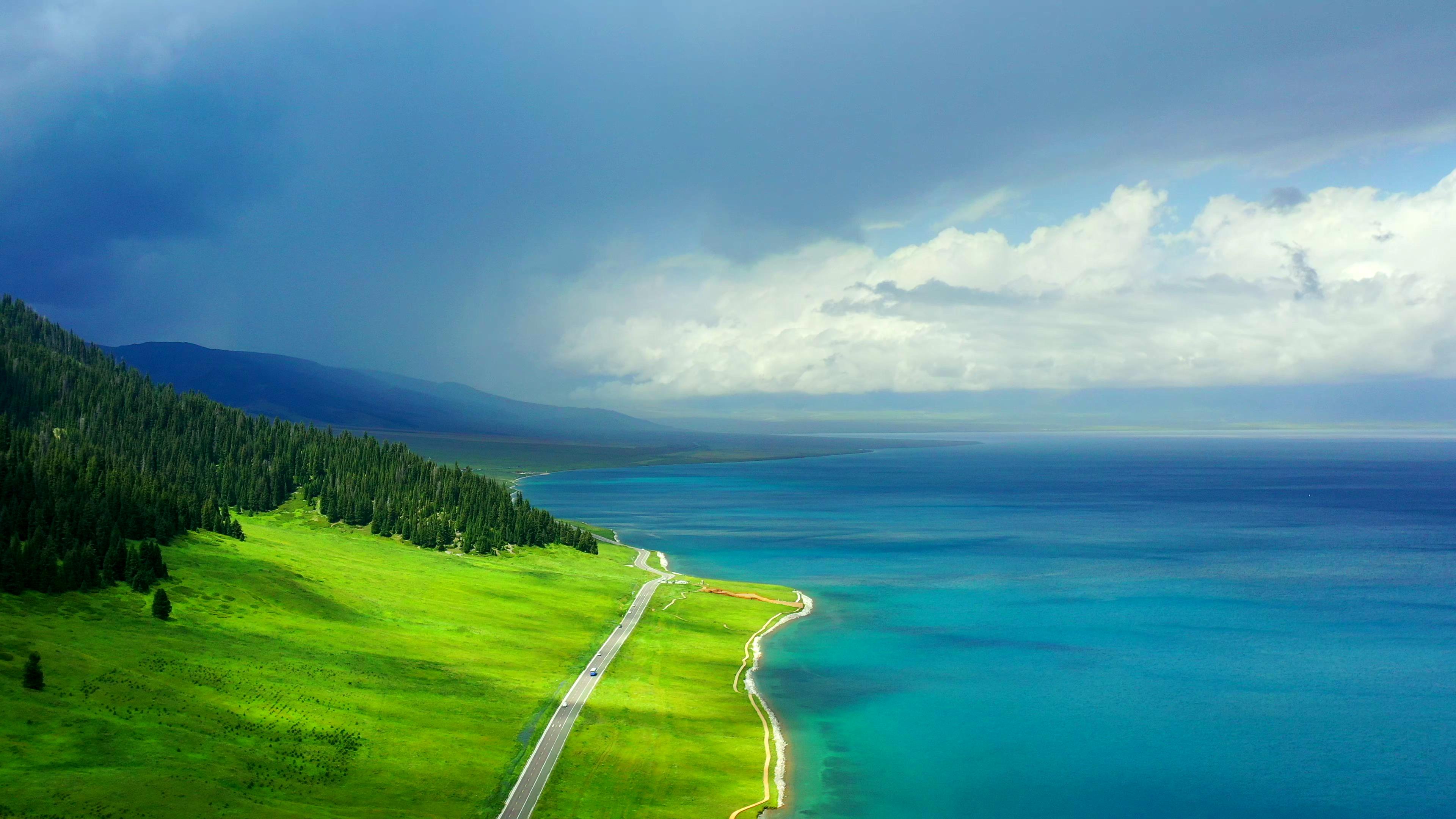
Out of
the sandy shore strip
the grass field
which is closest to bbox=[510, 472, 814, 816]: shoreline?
the sandy shore strip

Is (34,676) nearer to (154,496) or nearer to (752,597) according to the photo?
(154,496)

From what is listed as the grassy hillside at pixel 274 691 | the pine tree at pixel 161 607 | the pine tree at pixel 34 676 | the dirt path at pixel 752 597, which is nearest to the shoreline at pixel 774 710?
the dirt path at pixel 752 597

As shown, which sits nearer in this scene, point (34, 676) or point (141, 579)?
point (34, 676)

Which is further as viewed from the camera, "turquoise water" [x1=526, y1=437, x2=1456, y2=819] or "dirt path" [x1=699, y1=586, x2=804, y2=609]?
"dirt path" [x1=699, y1=586, x2=804, y2=609]

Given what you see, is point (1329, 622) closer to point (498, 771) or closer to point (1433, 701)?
point (1433, 701)

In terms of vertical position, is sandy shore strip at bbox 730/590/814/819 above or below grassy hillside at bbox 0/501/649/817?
below

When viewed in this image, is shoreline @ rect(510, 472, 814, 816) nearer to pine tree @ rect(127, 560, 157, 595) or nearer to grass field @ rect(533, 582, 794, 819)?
grass field @ rect(533, 582, 794, 819)

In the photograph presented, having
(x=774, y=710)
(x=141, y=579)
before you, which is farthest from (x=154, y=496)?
(x=774, y=710)

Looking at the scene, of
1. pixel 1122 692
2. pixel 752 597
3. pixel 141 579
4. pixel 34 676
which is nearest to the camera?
pixel 34 676
